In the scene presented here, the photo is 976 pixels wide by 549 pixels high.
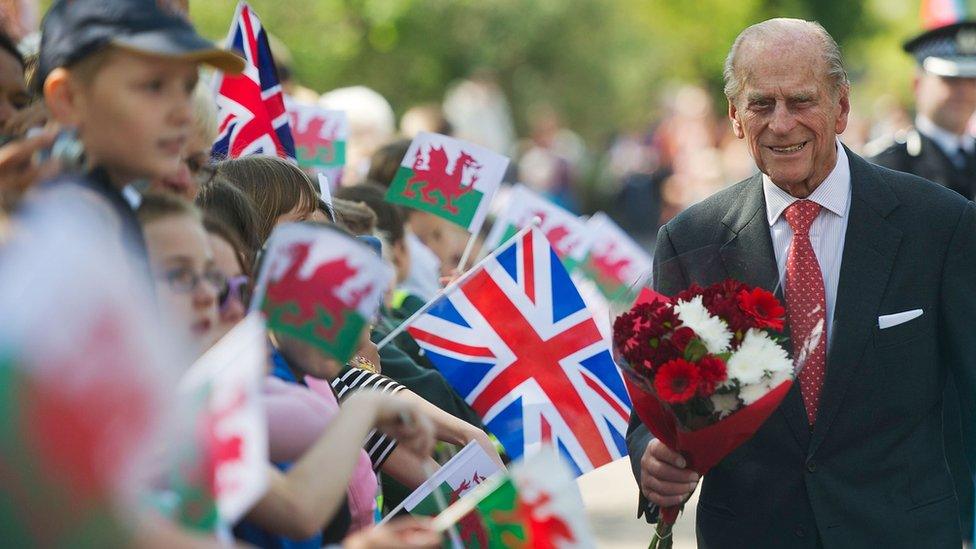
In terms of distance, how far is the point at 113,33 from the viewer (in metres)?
2.70

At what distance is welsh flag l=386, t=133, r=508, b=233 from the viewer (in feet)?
20.2

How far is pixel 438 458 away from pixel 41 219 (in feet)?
8.40

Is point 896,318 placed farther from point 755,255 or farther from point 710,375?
point 710,375

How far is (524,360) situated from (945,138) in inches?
148

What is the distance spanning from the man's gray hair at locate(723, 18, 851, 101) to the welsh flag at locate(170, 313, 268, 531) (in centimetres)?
237

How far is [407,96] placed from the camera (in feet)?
76.7

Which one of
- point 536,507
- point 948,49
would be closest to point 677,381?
point 536,507

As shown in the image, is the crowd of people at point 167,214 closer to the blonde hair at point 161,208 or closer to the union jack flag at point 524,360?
the blonde hair at point 161,208

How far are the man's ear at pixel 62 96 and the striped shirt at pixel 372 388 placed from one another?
4.97 feet

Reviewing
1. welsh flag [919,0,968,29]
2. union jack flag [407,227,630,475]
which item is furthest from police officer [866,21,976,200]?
union jack flag [407,227,630,475]

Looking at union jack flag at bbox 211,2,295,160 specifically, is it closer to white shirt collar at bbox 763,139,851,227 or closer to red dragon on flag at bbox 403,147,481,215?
red dragon on flag at bbox 403,147,481,215

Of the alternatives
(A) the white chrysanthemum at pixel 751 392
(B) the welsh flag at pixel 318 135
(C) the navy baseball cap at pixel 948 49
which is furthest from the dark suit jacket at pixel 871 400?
(C) the navy baseball cap at pixel 948 49

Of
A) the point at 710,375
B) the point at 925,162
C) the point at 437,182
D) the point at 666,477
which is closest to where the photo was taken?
the point at 710,375

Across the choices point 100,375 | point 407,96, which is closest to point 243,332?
point 100,375
